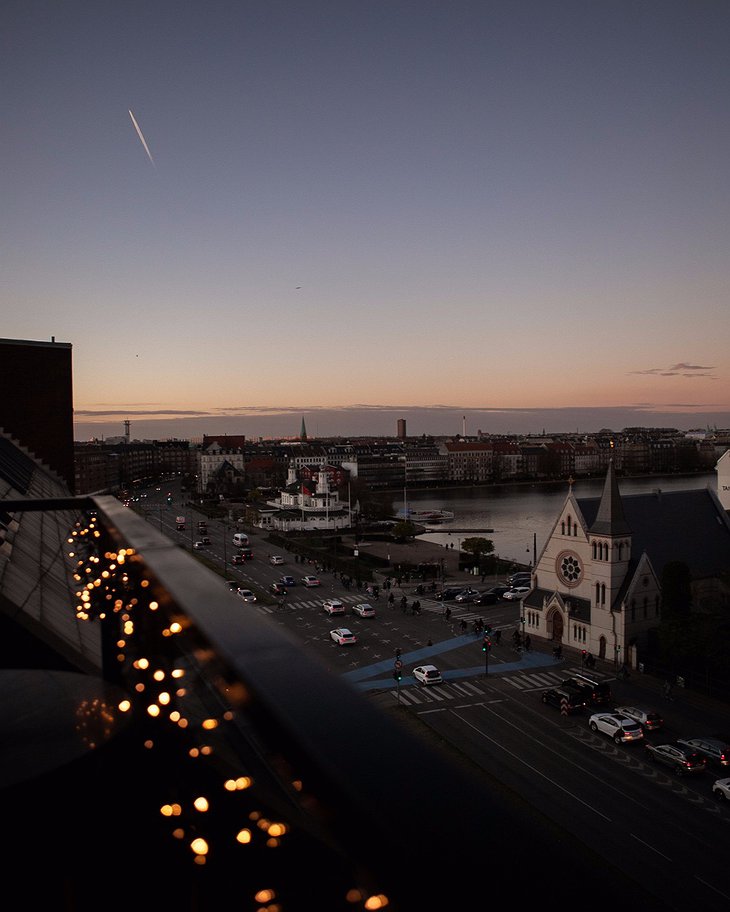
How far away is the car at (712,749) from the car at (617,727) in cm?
75

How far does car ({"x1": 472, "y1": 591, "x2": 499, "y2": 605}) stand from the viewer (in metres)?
22.2

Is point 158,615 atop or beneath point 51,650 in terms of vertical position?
atop

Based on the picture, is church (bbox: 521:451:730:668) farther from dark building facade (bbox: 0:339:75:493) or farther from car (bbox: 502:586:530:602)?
dark building facade (bbox: 0:339:75:493)

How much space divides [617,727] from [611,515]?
667cm

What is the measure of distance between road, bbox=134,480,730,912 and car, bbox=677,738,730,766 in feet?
0.55

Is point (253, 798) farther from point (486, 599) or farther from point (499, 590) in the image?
point (499, 590)

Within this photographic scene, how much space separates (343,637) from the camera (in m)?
17.5

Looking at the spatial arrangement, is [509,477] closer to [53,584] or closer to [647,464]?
[647,464]

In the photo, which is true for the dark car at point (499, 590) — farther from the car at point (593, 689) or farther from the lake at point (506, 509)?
the car at point (593, 689)

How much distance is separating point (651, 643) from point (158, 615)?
1725 centimetres

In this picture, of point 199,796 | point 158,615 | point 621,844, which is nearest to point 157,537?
point 158,615

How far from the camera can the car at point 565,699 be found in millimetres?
12828

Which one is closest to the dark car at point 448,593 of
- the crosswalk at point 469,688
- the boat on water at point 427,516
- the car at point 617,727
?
the crosswalk at point 469,688

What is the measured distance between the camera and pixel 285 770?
2.25ft
